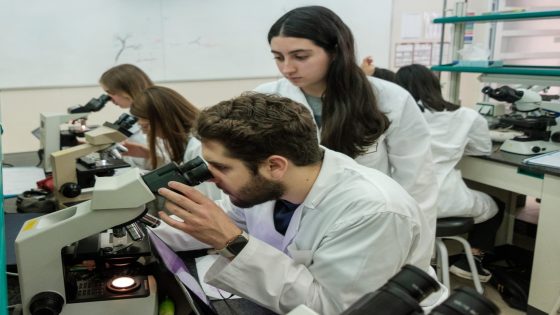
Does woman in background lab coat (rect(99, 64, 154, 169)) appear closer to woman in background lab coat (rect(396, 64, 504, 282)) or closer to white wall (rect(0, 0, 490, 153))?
white wall (rect(0, 0, 490, 153))

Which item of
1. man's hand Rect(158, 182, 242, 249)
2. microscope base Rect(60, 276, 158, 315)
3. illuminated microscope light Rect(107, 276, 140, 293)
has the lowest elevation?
microscope base Rect(60, 276, 158, 315)

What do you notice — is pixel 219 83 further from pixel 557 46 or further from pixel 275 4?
pixel 557 46

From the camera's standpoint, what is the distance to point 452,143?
232 cm

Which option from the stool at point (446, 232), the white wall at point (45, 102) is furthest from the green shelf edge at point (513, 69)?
the white wall at point (45, 102)

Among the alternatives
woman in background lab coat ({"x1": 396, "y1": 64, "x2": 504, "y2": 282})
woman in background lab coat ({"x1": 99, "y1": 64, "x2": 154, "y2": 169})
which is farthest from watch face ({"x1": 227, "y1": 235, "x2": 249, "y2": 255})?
woman in background lab coat ({"x1": 99, "y1": 64, "x2": 154, "y2": 169})

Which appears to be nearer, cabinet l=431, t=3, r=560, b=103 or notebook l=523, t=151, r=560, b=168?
notebook l=523, t=151, r=560, b=168

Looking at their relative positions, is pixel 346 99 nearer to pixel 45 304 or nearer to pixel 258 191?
pixel 258 191

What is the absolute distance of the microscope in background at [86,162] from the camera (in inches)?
63.6

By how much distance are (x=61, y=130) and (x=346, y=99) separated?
1.37 metres

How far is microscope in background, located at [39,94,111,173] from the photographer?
2.09m

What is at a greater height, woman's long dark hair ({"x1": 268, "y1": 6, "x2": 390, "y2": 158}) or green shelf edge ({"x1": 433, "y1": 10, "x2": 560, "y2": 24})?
green shelf edge ({"x1": 433, "y1": 10, "x2": 560, "y2": 24})

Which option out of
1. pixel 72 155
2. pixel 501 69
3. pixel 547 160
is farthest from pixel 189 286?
pixel 501 69

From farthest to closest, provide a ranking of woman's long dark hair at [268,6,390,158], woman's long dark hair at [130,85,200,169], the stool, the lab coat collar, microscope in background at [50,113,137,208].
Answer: the stool → woman's long dark hair at [130,85,200,169] → microscope in background at [50,113,137,208] → woman's long dark hair at [268,6,390,158] → the lab coat collar

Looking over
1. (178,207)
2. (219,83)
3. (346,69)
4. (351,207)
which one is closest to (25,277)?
(178,207)
